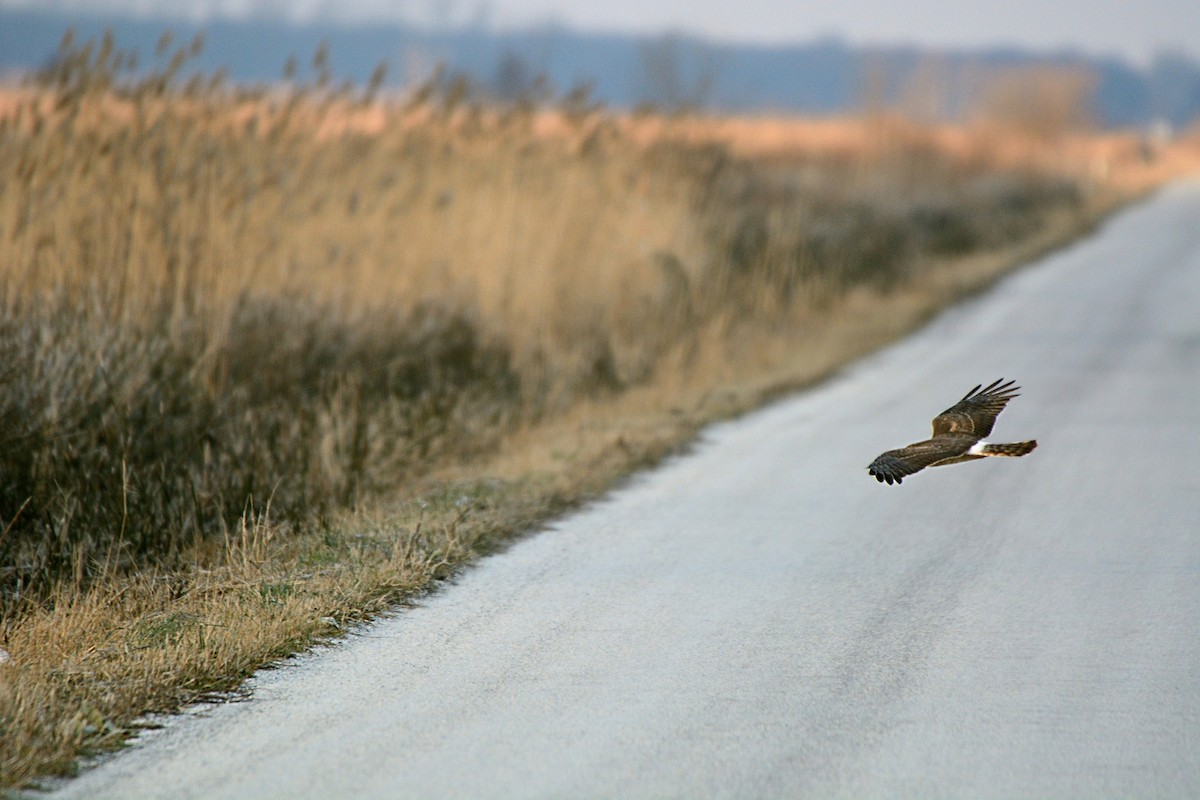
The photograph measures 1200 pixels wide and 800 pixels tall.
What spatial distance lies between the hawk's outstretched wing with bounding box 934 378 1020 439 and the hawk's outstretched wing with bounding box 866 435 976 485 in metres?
0.16

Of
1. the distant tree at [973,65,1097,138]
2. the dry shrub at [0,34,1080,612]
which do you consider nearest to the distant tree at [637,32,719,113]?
the dry shrub at [0,34,1080,612]

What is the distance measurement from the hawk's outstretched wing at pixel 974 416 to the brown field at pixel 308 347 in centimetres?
215

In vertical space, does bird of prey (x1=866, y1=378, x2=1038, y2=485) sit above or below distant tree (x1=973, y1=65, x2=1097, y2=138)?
below

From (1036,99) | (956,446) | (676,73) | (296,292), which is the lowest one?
(956,446)

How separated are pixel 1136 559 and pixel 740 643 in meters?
2.18

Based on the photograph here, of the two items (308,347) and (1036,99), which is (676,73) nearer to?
(308,347)

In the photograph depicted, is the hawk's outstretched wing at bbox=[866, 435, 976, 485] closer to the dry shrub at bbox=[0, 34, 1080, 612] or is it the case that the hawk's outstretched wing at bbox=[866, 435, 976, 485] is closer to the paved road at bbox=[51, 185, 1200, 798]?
the paved road at bbox=[51, 185, 1200, 798]

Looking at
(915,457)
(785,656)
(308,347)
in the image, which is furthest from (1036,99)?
(915,457)

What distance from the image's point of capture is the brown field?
5520mm

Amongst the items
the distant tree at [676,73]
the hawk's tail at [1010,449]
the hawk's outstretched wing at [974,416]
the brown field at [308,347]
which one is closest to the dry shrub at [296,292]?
the brown field at [308,347]

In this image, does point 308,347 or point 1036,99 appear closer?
point 308,347

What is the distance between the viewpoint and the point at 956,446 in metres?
4.47

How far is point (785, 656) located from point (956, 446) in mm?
1007

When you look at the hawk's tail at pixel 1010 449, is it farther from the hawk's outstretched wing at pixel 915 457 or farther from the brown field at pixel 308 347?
the brown field at pixel 308 347
